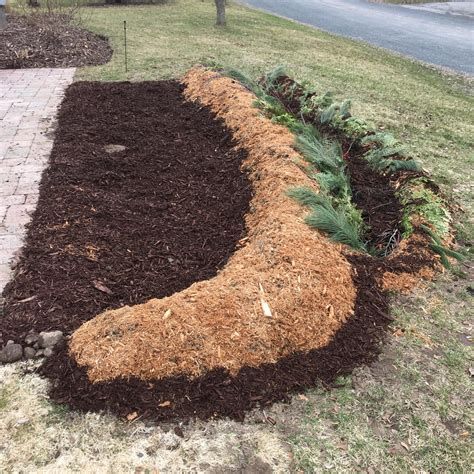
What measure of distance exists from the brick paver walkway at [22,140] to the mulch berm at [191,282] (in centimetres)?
16

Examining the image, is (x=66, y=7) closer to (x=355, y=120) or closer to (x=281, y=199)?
(x=355, y=120)

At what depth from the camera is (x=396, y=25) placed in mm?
17516

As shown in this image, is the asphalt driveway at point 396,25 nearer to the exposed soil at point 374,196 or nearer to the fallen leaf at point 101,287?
the exposed soil at point 374,196

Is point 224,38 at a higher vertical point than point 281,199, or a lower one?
lower

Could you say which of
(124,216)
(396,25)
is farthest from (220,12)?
(124,216)

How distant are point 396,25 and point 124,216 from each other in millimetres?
16860

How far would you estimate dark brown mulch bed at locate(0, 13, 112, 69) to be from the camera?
920 centimetres

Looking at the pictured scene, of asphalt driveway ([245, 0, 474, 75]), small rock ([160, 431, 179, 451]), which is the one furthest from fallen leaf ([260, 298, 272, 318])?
asphalt driveway ([245, 0, 474, 75])

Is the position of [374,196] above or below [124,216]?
above

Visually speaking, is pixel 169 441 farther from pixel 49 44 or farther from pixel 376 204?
pixel 49 44

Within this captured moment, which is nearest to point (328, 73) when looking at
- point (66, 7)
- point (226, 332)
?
point (226, 332)

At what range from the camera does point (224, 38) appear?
1267cm

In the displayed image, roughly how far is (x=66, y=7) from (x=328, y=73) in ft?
36.3

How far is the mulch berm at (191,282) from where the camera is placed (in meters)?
2.54
